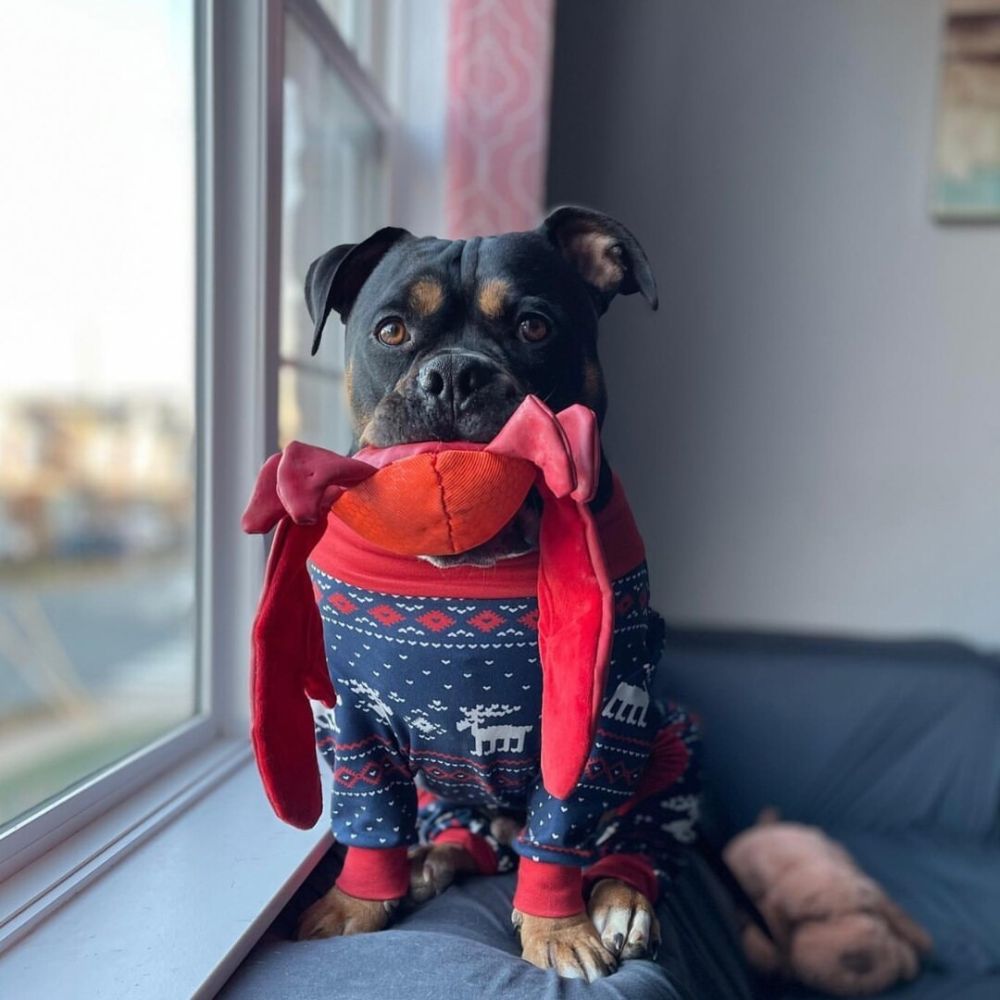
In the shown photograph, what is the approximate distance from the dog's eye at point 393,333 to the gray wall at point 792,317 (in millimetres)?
1414

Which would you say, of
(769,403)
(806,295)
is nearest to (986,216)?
(806,295)

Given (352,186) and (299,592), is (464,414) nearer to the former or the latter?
(299,592)

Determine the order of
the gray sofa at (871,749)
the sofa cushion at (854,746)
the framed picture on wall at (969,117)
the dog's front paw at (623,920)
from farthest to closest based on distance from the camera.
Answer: the framed picture on wall at (969,117)
the sofa cushion at (854,746)
the gray sofa at (871,749)
the dog's front paw at (623,920)

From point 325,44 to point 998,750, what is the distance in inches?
77.8

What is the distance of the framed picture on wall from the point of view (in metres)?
2.12

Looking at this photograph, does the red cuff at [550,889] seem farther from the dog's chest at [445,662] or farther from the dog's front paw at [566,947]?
the dog's chest at [445,662]

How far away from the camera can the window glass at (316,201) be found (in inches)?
60.1

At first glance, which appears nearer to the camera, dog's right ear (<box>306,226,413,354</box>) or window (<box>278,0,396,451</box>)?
dog's right ear (<box>306,226,413,354</box>)

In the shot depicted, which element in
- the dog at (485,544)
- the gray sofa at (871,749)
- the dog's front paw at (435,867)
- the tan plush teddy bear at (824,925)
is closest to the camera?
the dog at (485,544)

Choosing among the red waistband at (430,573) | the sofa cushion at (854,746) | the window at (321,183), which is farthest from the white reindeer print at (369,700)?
the sofa cushion at (854,746)

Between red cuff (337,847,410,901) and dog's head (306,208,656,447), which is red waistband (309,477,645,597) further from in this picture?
red cuff (337,847,410,901)

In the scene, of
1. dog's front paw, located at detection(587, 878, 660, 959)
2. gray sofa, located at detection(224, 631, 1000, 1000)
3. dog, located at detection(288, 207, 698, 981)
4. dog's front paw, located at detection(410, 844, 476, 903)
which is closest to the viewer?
dog, located at detection(288, 207, 698, 981)

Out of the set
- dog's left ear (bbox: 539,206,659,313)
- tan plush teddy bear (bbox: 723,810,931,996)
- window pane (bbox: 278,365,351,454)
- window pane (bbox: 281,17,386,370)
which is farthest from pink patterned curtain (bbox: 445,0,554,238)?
tan plush teddy bear (bbox: 723,810,931,996)

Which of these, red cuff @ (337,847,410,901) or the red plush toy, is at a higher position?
the red plush toy
